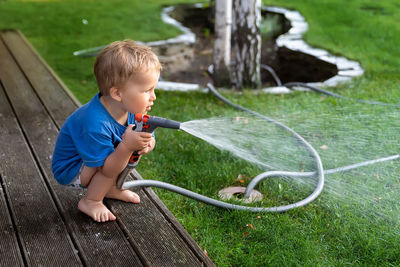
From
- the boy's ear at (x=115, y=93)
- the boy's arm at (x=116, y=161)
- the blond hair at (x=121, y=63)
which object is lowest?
the boy's arm at (x=116, y=161)

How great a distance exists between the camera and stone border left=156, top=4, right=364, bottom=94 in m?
4.71

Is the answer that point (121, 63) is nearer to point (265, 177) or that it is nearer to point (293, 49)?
point (265, 177)

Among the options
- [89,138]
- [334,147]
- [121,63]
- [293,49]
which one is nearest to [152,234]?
[89,138]

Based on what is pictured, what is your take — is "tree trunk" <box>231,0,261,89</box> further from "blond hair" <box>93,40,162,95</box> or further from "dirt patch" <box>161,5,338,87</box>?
"blond hair" <box>93,40,162,95</box>

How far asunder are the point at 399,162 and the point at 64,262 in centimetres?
242

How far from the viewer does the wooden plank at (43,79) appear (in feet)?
11.7

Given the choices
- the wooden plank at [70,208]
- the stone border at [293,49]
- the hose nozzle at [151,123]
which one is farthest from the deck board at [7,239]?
the stone border at [293,49]

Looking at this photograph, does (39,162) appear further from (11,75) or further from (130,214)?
(11,75)

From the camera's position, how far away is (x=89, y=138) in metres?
2.10

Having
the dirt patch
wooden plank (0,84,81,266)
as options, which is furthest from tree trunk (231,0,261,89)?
wooden plank (0,84,81,266)

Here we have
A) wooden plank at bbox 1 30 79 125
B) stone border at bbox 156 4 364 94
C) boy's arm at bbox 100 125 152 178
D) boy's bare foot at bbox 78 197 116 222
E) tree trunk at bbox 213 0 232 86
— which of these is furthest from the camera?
stone border at bbox 156 4 364 94

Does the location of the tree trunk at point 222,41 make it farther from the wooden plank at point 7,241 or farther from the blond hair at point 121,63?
the wooden plank at point 7,241

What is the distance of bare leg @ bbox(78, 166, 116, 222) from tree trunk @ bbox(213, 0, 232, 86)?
9.03ft

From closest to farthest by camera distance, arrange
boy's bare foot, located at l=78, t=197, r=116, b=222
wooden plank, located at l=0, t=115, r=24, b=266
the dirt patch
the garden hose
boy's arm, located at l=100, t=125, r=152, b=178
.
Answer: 1. wooden plank, located at l=0, t=115, r=24, b=266
2. boy's arm, located at l=100, t=125, r=152, b=178
3. boy's bare foot, located at l=78, t=197, r=116, b=222
4. the garden hose
5. the dirt patch
